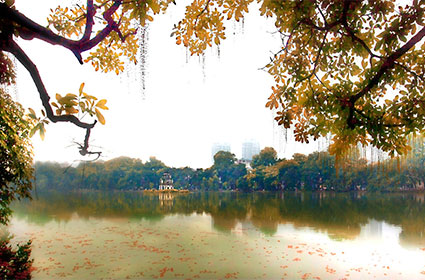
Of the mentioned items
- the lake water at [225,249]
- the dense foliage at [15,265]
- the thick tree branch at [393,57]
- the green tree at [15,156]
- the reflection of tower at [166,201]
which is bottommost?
the reflection of tower at [166,201]

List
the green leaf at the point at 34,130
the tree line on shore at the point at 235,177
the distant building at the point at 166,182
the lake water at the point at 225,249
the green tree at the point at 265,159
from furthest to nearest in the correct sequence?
the green tree at the point at 265,159 < the distant building at the point at 166,182 < the tree line on shore at the point at 235,177 < the lake water at the point at 225,249 < the green leaf at the point at 34,130

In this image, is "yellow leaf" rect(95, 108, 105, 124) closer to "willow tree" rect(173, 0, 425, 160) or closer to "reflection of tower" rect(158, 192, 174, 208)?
"willow tree" rect(173, 0, 425, 160)

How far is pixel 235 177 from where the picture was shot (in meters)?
37.0

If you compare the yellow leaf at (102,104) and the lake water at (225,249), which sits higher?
the yellow leaf at (102,104)

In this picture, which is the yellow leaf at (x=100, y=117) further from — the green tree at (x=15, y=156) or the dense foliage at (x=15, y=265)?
the dense foliage at (x=15, y=265)

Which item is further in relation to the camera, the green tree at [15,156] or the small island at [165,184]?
the small island at [165,184]

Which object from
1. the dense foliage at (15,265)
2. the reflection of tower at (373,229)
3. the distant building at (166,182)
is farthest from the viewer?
the distant building at (166,182)

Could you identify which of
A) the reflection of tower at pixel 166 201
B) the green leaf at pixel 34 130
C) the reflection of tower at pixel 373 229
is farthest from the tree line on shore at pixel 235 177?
the green leaf at pixel 34 130

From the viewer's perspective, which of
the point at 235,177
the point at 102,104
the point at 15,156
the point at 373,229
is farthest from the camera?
the point at 235,177

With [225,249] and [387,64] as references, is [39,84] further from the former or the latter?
[225,249]

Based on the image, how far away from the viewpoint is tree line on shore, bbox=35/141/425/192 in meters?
30.3

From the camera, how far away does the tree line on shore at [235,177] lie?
30.3 meters

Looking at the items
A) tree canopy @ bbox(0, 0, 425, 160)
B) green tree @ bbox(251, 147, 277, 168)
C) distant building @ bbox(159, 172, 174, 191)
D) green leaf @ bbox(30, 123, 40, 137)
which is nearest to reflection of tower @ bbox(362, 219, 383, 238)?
tree canopy @ bbox(0, 0, 425, 160)

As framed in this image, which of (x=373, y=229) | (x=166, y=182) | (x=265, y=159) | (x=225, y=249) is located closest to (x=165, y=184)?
(x=166, y=182)
